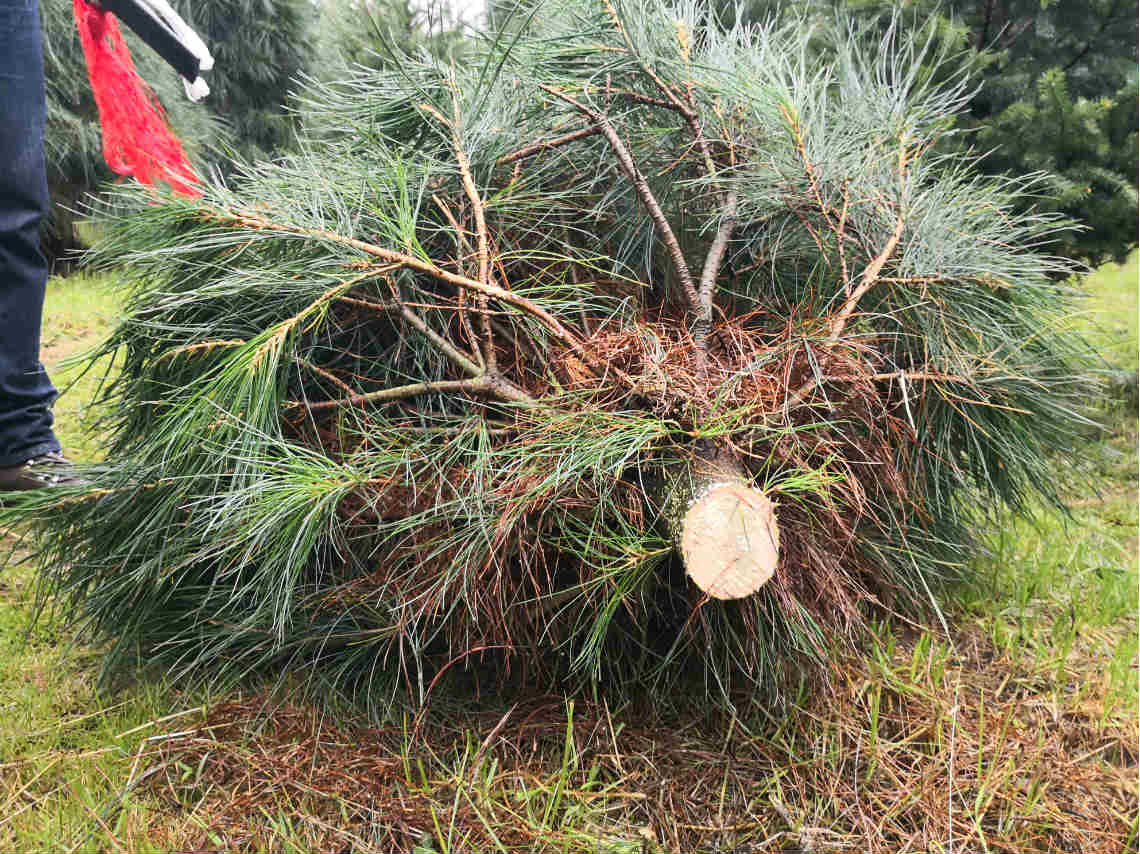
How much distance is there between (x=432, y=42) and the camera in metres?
1.47

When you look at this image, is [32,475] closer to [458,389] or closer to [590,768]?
[458,389]

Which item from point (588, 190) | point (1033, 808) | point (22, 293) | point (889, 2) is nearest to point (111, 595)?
point (22, 293)

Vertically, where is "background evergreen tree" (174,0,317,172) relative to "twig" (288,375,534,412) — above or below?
above

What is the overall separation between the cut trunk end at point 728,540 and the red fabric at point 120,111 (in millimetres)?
1187

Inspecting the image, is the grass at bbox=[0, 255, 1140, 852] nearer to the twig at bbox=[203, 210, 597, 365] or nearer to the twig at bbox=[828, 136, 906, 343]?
the twig at bbox=[203, 210, 597, 365]

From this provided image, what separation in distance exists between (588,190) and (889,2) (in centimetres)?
155

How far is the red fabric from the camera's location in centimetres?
157

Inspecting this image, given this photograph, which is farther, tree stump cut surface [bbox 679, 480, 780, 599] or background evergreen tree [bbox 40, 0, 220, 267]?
background evergreen tree [bbox 40, 0, 220, 267]

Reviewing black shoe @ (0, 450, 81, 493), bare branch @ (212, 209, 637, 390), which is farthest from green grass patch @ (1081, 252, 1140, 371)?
black shoe @ (0, 450, 81, 493)

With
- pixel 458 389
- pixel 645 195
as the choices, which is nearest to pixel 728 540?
pixel 458 389

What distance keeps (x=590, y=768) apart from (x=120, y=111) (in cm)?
149

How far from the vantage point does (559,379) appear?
1.25 metres

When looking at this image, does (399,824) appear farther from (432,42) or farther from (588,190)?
(432,42)

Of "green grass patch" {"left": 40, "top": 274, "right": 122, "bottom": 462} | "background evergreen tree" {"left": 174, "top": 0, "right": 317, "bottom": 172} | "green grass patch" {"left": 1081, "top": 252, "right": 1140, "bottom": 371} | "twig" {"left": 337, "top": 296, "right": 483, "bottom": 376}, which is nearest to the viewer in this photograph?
"twig" {"left": 337, "top": 296, "right": 483, "bottom": 376}
